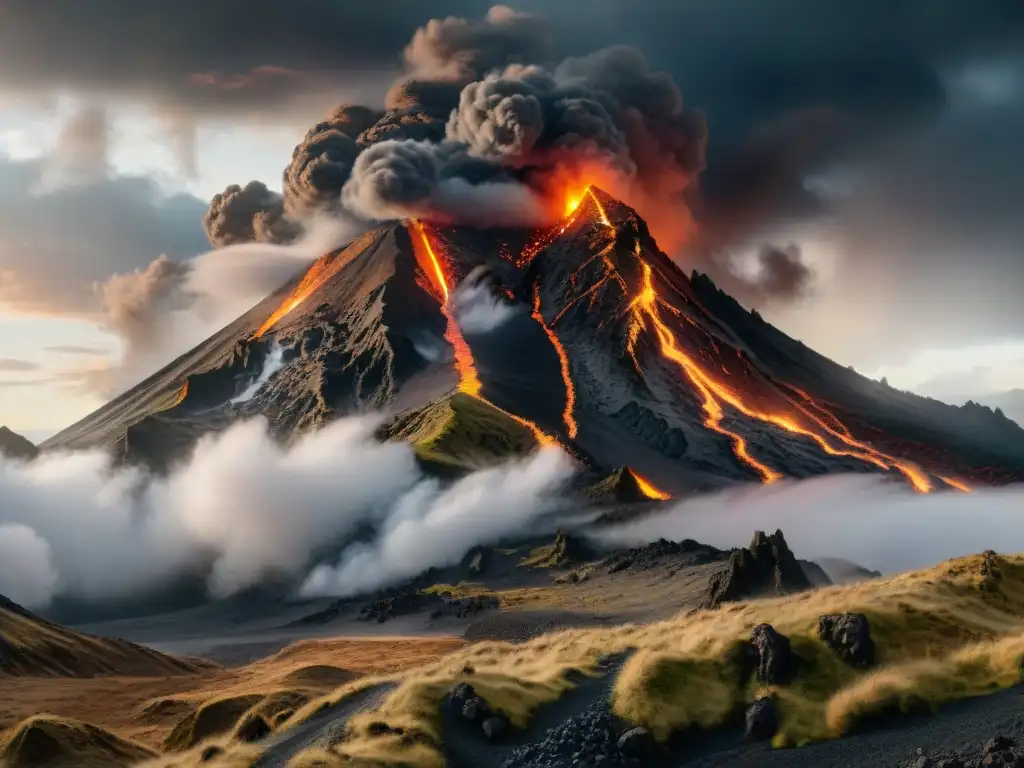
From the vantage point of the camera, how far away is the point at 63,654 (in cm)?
9412

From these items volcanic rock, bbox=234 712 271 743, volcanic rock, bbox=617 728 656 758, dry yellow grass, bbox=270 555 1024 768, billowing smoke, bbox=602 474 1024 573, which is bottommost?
billowing smoke, bbox=602 474 1024 573

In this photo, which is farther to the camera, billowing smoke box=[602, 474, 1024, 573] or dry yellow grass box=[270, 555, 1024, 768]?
billowing smoke box=[602, 474, 1024, 573]

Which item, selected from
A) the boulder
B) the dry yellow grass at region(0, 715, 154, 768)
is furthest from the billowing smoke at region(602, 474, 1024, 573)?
the boulder

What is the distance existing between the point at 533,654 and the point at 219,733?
693 inches

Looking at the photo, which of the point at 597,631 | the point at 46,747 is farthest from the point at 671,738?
the point at 46,747

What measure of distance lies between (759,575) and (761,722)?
6424 cm

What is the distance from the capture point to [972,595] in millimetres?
34156

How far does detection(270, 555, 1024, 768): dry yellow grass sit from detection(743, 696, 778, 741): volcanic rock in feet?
1.05

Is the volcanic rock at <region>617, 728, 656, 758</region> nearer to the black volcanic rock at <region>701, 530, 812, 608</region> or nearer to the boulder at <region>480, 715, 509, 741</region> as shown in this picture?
the boulder at <region>480, 715, 509, 741</region>

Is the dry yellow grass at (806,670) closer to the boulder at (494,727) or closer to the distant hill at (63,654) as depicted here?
the boulder at (494,727)

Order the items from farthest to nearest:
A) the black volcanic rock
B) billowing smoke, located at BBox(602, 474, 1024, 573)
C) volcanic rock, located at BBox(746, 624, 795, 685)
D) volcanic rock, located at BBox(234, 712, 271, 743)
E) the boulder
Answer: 1. billowing smoke, located at BBox(602, 474, 1024, 573)
2. the black volcanic rock
3. volcanic rock, located at BBox(234, 712, 271, 743)
4. volcanic rock, located at BBox(746, 624, 795, 685)
5. the boulder

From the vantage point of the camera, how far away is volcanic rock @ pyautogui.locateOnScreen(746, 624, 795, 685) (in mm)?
29609

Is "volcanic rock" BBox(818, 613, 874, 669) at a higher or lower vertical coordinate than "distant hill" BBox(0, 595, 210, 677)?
higher

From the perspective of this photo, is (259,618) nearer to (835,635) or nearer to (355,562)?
(355,562)
